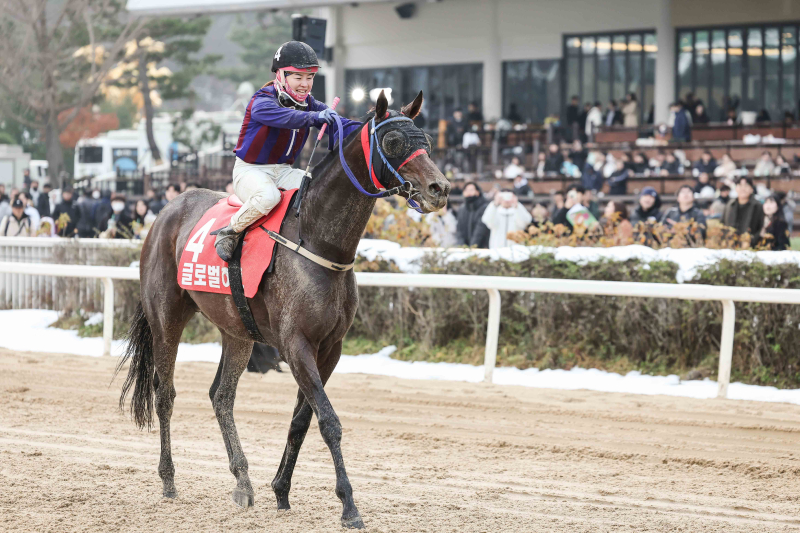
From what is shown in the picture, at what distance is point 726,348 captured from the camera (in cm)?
740

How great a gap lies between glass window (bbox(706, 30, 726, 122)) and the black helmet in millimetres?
20328

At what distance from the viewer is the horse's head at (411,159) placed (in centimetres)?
411

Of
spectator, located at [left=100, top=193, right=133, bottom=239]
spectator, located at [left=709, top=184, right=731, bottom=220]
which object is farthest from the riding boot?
spectator, located at [left=100, top=193, right=133, bottom=239]

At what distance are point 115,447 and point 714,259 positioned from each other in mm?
5277

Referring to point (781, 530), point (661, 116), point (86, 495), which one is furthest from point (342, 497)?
point (661, 116)

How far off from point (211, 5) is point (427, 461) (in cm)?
1932

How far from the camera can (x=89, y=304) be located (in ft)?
36.8

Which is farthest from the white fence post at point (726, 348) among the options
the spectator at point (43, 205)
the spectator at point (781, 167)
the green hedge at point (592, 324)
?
the spectator at point (43, 205)

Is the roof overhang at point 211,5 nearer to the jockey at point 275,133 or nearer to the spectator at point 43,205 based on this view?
the spectator at point 43,205

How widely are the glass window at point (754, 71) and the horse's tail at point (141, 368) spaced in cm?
2018

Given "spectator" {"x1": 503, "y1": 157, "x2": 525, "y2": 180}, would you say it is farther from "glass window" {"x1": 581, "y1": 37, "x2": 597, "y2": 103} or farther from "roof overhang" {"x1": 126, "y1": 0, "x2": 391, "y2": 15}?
"glass window" {"x1": 581, "y1": 37, "x2": 597, "y2": 103}

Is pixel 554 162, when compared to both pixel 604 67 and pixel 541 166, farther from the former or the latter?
pixel 604 67

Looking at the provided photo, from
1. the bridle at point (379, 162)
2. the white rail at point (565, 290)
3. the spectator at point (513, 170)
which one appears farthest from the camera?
the spectator at point (513, 170)

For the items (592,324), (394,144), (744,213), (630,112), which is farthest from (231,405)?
(630,112)
